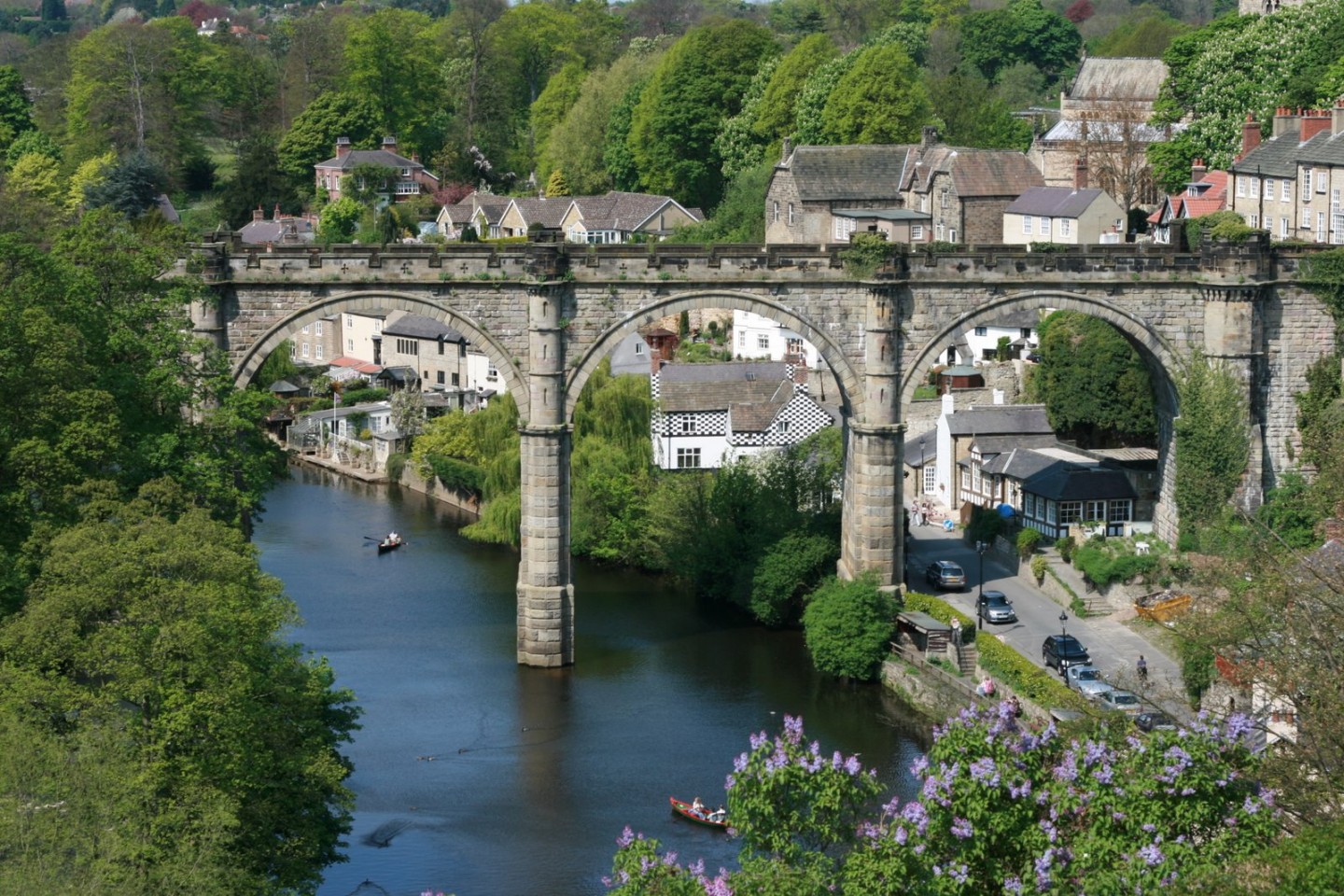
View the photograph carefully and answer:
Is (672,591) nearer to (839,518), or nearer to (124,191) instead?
(839,518)

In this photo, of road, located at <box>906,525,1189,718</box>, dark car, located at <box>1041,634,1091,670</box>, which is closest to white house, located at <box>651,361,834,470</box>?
road, located at <box>906,525,1189,718</box>

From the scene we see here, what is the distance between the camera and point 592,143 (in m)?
145

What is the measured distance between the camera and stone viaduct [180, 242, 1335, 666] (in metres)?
63.0

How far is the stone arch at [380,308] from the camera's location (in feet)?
206

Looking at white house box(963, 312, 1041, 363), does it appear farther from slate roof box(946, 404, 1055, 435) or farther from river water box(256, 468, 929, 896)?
river water box(256, 468, 929, 896)

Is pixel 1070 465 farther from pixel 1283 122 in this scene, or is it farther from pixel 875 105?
pixel 875 105

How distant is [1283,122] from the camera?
92.1 meters

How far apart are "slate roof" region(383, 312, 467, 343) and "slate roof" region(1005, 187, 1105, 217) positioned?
25.7 metres

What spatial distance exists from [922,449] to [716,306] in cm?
2234

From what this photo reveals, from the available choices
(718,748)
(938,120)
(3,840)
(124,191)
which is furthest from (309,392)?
(3,840)

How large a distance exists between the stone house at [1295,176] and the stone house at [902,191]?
14.5 m

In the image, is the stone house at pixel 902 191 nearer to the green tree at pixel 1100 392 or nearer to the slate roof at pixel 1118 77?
the slate roof at pixel 1118 77

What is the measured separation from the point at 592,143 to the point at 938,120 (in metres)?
29.3

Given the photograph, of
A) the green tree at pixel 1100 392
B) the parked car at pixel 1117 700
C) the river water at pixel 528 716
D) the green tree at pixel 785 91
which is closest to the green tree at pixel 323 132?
the green tree at pixel 785 91
